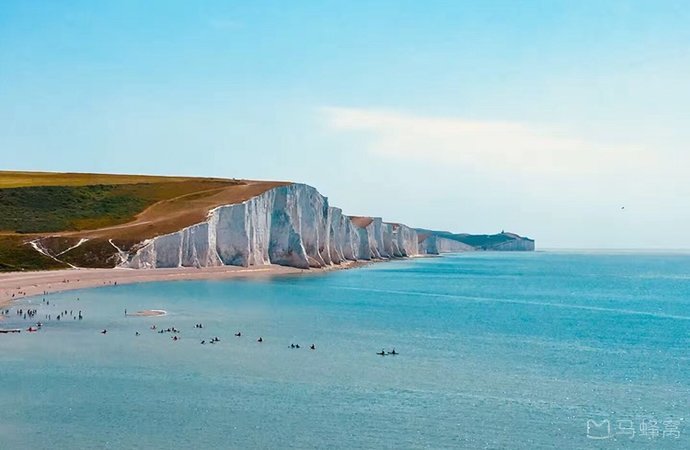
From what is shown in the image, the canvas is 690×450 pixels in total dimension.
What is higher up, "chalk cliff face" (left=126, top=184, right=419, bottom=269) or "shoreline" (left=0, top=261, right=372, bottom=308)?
"chalk cliff face" (left=126, top=184, right=419, bottom=269)

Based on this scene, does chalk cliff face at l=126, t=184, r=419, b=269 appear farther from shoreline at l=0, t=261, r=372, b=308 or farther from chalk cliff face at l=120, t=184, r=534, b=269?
shoreline at l=0, t=261, r=372, b=308

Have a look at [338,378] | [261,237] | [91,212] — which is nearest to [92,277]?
[91,212]

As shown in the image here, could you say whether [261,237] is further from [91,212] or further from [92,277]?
[92,277]

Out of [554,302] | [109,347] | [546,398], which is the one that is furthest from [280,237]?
[546,398]

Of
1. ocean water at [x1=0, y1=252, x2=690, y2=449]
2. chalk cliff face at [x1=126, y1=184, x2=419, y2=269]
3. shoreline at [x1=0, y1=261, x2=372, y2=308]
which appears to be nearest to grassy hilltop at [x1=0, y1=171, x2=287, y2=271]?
chalk cliff face at [x1=126, y1=184, x2=419, y2=269]

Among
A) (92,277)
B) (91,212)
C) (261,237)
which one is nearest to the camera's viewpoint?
(92,277)

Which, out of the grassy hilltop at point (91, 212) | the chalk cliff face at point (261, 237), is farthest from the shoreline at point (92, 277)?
the grassy hilltop at point (91, 212)
